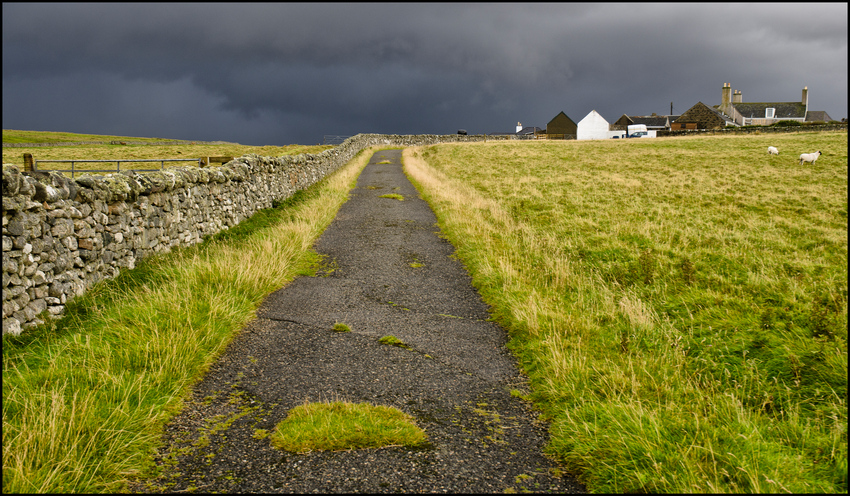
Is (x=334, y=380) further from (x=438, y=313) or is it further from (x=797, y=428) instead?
(x=797, y=428)

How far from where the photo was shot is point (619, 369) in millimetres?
5035

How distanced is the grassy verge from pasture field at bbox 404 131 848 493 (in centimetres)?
333

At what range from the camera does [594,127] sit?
89062 mm

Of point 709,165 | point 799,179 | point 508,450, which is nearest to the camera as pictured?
point 508,450

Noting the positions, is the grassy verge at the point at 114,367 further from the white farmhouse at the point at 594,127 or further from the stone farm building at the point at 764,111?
the stone farm building at the point at 764,111

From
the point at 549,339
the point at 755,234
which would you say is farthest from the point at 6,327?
the point at 755,234

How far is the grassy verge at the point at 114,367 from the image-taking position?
3.47 metres

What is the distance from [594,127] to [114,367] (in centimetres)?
9312

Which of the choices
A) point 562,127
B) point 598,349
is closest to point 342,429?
point 598,349

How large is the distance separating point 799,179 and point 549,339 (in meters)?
23.3

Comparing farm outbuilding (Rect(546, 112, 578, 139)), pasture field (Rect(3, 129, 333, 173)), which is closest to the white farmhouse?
farm outbuilding (Rect(546, 112, 578, 139))

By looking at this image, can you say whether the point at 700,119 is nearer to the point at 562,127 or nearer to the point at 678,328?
the point at 562,127

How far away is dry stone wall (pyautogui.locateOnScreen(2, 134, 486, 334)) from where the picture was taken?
6.04 metres

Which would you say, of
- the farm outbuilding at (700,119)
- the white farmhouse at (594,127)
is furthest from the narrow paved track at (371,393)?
the farm outbuilding at (700,119)
